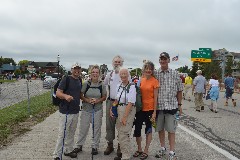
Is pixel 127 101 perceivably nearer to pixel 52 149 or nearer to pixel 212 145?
pixel 52 149

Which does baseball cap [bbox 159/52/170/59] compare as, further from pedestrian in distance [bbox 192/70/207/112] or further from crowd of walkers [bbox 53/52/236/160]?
pedestrian in distance [bbox 192/70/207/112]

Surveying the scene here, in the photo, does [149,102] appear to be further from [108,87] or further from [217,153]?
[217,153]

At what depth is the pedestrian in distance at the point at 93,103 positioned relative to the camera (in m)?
6.46

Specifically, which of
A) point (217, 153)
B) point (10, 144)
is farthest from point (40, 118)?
point (217, 153)

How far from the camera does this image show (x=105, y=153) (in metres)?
6.51

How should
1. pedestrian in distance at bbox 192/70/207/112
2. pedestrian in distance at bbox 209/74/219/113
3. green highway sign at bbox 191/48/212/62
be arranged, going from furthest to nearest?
green highway sign at bbox 191/48/212/62
pedestrian in distance at bbox 192/70/207/112
pedestrian in distance at bbox 209/74/219/113

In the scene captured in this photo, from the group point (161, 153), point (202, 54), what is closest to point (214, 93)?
point (161, 153)

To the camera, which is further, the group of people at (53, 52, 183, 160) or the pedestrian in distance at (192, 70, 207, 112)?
the pedestrian in distance at (192, 70, 207, 112)

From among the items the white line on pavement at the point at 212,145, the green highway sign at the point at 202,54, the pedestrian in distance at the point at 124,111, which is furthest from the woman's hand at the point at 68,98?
the green highway sign at the point at 202,54

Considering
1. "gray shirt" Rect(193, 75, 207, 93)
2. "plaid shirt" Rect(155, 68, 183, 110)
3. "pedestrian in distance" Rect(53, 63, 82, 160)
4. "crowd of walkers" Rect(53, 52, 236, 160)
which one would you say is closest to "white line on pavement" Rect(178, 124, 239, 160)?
"crowd of walkers" Rect(53, 52, 236, 160)

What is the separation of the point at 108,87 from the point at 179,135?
116 inches

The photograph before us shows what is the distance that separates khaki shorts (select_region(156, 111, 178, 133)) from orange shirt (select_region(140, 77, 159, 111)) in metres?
0.27

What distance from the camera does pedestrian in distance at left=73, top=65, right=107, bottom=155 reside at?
6461 mm

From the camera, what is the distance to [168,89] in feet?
19.6
